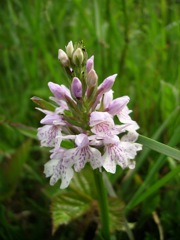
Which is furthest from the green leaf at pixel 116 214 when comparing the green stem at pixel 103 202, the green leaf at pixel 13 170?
the green leaf at pixel 13 170

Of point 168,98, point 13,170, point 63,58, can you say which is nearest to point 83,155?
point 63,58

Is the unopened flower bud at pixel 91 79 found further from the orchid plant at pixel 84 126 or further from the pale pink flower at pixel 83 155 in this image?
the pale pink flower at pixel 83 155

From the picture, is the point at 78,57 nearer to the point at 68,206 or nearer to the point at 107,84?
the point at 107,84

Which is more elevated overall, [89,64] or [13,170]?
[89,64]

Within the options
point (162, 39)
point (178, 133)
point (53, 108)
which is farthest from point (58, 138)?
point (162, 39)

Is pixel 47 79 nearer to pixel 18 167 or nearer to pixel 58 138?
pixel 18 167

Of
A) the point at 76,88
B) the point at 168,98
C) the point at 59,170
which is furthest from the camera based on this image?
the point at 168,98
